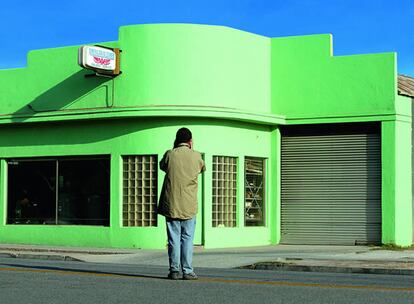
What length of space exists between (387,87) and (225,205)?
16.6ft

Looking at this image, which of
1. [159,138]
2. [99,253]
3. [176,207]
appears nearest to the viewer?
[176,207]

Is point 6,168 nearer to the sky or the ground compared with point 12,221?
nearer to the sky

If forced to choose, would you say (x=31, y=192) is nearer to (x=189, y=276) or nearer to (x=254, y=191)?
(x=254, y=191)

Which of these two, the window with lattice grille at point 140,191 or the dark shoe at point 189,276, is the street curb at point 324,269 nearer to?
the dark shoe at point 189,276

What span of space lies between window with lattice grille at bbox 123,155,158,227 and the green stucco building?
0.03 meters

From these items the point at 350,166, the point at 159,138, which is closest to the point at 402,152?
the point at 350,166

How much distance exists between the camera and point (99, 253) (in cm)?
1850

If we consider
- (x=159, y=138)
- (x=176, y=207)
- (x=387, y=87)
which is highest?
(x=387, y=87)

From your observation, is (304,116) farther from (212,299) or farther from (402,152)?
(212,299)

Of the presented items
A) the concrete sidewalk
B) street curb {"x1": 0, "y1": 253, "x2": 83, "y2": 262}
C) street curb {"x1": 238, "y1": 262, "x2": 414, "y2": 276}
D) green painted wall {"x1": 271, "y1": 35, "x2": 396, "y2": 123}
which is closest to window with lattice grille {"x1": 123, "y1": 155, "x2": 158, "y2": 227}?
the concrete sidewalk

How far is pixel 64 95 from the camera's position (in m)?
21.4

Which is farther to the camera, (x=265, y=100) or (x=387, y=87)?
(x=265, y=100)

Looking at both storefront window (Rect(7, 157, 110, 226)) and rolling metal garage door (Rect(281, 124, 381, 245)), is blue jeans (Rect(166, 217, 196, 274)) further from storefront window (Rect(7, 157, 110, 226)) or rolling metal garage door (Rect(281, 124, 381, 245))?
rolling metal garage door (Rect(281, 124, 381, 245))

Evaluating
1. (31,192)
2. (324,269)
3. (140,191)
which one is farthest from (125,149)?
(324,269)
